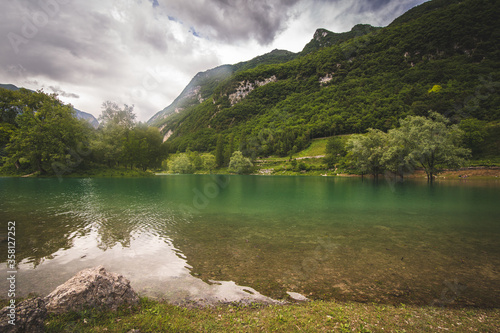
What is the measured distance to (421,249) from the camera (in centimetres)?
1054

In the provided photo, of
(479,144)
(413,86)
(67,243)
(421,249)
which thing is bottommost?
(421,249)

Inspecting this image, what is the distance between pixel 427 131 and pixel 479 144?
34291 millimetres

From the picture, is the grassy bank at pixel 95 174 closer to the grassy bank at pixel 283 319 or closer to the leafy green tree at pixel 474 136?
the grassy bank at pixel 283 319

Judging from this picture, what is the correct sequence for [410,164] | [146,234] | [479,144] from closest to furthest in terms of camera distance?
[146,234]
[410,164]
[479,144]

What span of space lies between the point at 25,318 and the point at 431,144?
74.9m

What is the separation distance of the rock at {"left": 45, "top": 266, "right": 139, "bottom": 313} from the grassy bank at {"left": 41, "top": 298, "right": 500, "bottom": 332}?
0.65 ft

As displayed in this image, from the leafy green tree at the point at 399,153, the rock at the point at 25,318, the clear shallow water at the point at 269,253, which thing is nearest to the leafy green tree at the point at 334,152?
the leafy green tree at the point at 399,153

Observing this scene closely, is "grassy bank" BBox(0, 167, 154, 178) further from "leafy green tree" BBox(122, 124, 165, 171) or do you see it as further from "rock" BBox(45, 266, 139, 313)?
"rock" BBox(45, 266, 139, 313)

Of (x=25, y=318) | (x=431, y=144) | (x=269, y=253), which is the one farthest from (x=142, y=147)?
(x=431, y=144)

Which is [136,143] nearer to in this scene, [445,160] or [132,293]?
[132,293]

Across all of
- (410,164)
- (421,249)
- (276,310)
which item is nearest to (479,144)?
(410,164)

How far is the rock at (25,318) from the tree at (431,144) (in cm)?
7292

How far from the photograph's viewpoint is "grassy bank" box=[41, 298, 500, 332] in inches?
173

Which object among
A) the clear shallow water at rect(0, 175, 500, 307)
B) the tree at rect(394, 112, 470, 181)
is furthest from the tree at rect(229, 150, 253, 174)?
the clear shallow water at rect(0, 175, 500, 307)
